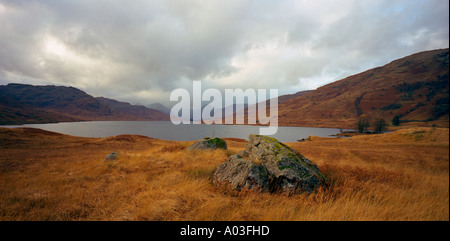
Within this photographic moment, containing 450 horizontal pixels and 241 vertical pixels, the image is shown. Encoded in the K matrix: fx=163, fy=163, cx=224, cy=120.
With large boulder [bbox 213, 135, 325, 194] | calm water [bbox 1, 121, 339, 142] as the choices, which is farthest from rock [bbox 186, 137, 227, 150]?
calm water [bbox 1, 121, 339, 142]

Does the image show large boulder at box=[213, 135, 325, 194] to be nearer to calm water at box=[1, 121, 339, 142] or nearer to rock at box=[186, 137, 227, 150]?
rock at box=[186, 137, 227, 150]

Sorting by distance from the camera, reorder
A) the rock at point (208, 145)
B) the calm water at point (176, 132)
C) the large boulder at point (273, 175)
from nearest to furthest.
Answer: the large boulder at point (273, 175) → the rock at point (208, 145) → the calm water at point (176, 132)

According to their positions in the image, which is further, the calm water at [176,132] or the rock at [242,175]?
the calm water at [176,132]

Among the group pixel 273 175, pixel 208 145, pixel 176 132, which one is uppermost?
pixel 273 175

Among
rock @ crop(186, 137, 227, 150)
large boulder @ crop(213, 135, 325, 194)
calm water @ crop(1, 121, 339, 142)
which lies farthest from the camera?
calm water @ crop(1, 121, 339, 142)

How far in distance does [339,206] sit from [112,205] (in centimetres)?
650

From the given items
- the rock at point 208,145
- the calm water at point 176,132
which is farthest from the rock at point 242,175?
the calm water at point 176,132

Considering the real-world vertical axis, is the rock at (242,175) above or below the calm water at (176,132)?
above

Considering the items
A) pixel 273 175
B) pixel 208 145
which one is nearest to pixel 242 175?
pixel 273 175

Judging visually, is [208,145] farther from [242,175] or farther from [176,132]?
[176,132]

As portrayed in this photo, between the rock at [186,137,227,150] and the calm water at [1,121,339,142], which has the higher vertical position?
the rock at [186,137,227,150]

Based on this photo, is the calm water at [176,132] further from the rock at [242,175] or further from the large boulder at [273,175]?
the large boulder at [273,175]

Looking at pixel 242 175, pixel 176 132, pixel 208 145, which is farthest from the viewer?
pixel 176 132
